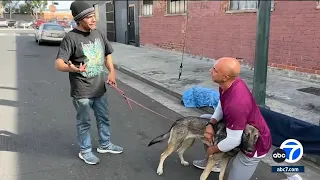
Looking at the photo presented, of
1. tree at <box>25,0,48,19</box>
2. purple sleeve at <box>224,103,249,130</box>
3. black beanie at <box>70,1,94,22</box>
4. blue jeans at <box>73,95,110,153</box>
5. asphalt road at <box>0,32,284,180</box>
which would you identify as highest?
tree at <box>25,0,48,19</box>

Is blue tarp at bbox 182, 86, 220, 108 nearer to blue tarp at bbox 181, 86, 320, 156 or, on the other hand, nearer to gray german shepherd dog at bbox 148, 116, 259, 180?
blue tarp at bbox 181, 86, 320, 156

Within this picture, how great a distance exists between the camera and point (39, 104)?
6875 millimetres

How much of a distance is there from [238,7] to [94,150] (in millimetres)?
7914

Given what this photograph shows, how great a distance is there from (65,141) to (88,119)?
1.03 metres

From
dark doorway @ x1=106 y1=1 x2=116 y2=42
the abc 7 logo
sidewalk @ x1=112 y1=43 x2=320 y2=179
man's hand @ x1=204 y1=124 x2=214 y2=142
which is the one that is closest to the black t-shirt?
man's hand @ x1=204 y1=124 x2=214 y2=142

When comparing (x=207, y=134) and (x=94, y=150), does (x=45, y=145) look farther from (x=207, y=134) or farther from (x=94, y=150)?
(x=207, y=134)

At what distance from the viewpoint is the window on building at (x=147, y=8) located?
18.0 m

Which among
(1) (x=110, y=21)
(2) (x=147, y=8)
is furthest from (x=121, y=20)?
(2) (x=147, y=8)

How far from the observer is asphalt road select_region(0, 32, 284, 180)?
3.94m

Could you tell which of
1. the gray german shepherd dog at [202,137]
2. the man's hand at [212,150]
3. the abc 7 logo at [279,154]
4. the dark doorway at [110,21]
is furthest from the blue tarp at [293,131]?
the dark doorway at [110,21]

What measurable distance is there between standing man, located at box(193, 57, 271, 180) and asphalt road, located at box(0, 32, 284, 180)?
0.86 m

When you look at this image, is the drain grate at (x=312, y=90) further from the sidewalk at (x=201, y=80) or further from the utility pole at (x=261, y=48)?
the utility pole at (x=261, y=48)

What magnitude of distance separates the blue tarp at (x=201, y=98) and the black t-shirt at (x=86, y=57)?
9.19ft

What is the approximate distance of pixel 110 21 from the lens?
2395 cm
